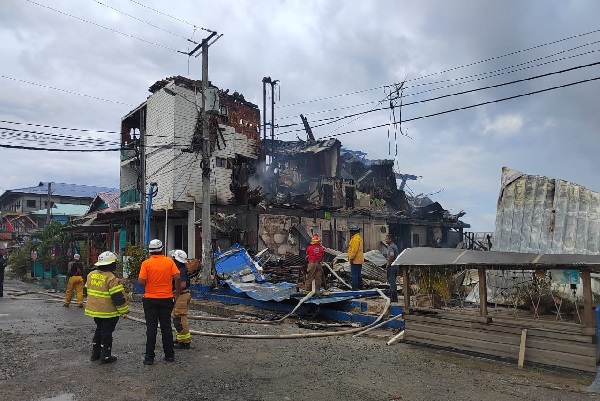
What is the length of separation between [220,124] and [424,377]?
2018 centimetres

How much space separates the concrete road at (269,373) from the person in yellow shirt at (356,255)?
3834mm

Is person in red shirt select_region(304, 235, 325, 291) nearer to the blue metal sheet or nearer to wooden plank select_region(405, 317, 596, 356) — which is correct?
the blue metal sheet

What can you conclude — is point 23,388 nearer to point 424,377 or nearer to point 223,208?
point 424,377

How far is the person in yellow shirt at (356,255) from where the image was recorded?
1248 cm

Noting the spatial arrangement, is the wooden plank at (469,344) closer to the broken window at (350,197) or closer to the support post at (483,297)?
the support post at (483,297)

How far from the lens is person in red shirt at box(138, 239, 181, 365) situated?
261 inches

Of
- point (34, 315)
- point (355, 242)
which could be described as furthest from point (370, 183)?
point (34, 315)

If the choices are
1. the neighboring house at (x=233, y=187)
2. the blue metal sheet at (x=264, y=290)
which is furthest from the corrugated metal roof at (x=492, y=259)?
the neighboring house at (x=233, y=187)

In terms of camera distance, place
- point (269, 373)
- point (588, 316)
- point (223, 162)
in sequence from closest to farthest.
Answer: point (269, 373) → point (588, 316) → point (223, 162)

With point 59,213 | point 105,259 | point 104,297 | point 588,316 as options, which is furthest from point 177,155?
point 59,213

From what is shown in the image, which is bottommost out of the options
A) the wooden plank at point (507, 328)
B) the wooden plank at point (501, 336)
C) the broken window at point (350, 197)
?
the wooden plank at point (501, 336)

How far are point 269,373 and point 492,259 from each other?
13.5 feet

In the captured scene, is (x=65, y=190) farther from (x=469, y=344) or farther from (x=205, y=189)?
(x=469, y=344)

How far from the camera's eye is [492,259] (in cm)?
761
